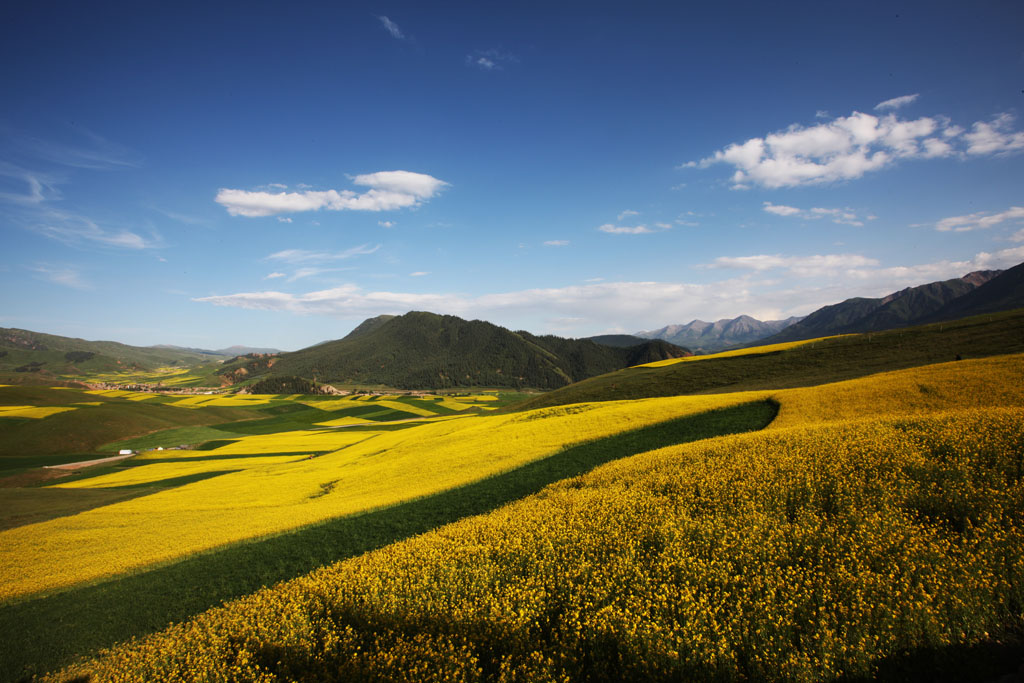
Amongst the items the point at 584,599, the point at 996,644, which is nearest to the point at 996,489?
the point at 996,644

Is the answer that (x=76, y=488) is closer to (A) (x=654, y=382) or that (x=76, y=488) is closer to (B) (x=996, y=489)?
(B) (x=996, y=489)

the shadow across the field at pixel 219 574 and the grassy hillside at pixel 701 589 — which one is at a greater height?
the grassy hillside at pixel 701 589

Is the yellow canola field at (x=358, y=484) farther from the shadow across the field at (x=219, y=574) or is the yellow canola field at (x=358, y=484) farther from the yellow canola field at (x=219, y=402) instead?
the yellow canola field at (x=219, y=402)

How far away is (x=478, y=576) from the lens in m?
7.93

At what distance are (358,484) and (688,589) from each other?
26298mm

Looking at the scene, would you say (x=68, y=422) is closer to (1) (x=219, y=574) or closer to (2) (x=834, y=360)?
(1) (x=219, y=574)

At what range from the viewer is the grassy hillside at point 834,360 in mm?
36000

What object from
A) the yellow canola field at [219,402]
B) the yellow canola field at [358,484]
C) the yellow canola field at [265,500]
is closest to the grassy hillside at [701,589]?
the yellow canola field at [358,484]

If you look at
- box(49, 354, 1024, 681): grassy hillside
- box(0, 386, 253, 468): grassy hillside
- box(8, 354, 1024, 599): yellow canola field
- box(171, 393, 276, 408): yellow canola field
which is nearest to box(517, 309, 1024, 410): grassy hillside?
box(8, 354, 1024, 599): yellow canola field

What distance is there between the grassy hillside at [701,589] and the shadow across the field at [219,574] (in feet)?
12.4

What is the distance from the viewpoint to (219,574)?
571 inches

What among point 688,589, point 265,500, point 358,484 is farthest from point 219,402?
point 688,589

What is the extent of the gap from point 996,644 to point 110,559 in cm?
2697

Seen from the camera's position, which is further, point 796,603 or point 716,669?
point 796,603
